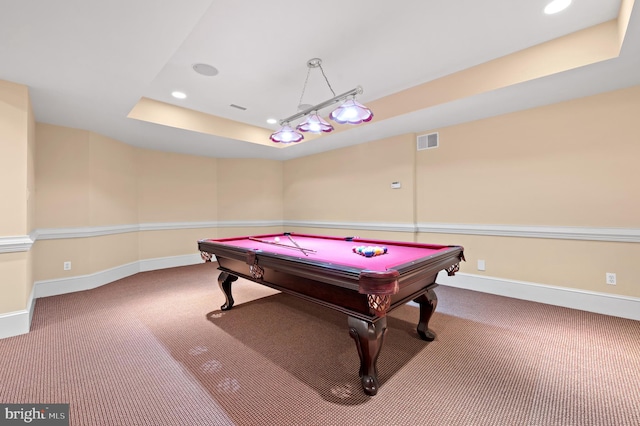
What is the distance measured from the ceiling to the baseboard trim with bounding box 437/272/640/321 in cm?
222

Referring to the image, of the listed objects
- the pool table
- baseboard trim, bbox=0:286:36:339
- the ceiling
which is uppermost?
the ceiling

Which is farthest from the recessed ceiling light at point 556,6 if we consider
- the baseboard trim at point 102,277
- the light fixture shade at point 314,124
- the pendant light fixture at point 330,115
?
the baseboard trim at point 102,277

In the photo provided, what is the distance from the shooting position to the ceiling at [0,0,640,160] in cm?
184

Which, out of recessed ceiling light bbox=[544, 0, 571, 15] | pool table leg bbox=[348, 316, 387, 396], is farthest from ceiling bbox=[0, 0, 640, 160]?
pool table leg bbox=[348, 316, 387, 396]

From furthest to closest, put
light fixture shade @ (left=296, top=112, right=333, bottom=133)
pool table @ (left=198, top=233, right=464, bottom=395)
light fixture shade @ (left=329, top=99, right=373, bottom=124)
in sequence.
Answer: light fixture shade @ (left=296, top=112, right=333, bottom=133) < light fixture shade @ (left=329, top=99, right=373, bottom=124) < pool table @ (left=198, top=233, right=464, bottom=395)

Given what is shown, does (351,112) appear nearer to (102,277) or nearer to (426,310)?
(426,310)

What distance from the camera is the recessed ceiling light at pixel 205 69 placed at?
2.75 metres

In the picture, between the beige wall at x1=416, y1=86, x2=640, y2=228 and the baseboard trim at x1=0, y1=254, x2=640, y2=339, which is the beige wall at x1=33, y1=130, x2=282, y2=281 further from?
the beige wall at x1=416, y1=86, x2=640, y2=228

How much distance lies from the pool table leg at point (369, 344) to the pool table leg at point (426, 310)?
2.59ft

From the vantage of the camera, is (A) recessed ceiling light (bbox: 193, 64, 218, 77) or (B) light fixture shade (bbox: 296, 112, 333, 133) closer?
(B) light fixture shade (bbox: 296, 112, 333, 133)

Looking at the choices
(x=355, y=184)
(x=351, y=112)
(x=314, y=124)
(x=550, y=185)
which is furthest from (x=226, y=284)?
(x=550, y=185)

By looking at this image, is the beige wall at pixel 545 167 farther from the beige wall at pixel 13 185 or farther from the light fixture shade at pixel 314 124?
the beige wall at pixel 13 185

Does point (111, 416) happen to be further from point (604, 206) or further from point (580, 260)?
point (604, 206)

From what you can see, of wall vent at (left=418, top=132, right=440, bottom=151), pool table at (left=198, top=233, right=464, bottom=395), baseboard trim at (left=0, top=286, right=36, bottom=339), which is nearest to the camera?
pool table at (left=198, top=233, right=464, bottom=395)
